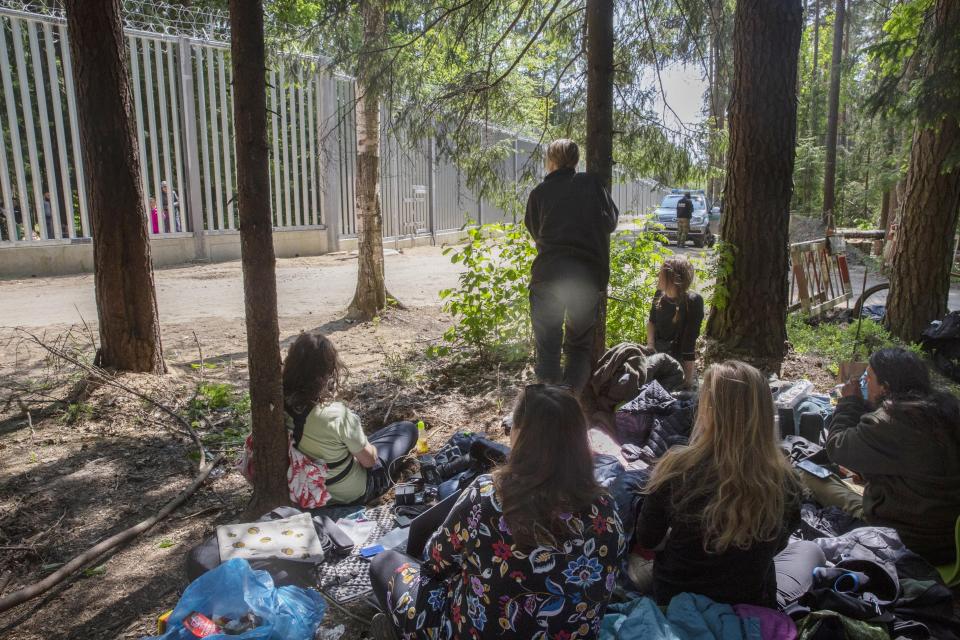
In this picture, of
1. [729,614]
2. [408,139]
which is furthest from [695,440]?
[408,139]

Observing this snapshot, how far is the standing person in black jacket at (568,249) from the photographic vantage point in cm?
461

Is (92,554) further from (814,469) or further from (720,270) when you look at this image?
(720,270)

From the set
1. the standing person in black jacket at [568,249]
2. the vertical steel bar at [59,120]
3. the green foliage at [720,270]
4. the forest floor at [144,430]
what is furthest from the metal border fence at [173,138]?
the standing person in black jacket at [568,249]

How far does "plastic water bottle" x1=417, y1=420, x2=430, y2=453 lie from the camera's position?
4683 millimetres

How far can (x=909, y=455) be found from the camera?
2.99 m

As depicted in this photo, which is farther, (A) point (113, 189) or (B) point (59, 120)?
(B) point (59, 120)

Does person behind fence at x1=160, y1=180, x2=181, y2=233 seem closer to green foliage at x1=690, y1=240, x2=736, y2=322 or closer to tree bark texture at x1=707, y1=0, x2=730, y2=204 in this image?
tree bark texture at x1=707, y1=0, x2=730, y2=204

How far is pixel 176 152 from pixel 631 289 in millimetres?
8896

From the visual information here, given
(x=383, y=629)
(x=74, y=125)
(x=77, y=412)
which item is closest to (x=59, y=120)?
(x=74, y=125)

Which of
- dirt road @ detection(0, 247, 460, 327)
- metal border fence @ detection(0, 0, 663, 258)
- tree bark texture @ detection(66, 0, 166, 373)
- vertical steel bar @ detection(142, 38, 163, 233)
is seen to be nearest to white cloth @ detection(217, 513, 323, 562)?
tree bark texture @ detection(66, 0, 166, 373)

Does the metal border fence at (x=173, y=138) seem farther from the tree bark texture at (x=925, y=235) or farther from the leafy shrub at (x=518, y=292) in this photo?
the tree bark texture at (x=925, y=235)

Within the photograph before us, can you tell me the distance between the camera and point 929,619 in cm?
253

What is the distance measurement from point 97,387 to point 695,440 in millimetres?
4655

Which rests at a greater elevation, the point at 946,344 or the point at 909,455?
the point at 909,455
